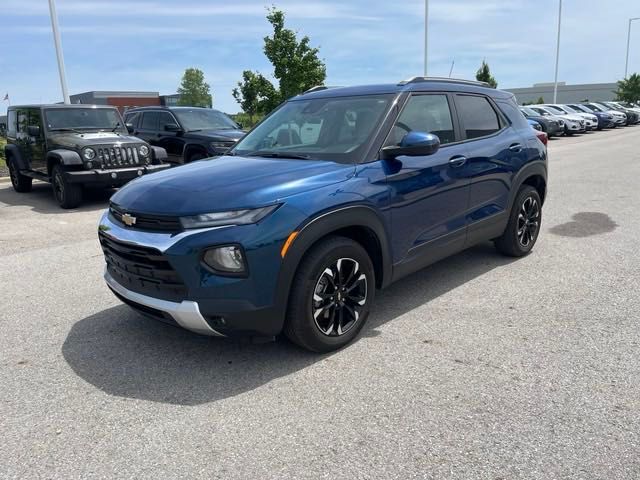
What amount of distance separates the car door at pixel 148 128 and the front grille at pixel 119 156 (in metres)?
3.06

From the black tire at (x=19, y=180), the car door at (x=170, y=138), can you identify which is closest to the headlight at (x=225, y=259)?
the car door at (x=170, y=138)

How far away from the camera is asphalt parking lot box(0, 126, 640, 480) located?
249cm

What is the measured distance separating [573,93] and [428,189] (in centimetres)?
10012

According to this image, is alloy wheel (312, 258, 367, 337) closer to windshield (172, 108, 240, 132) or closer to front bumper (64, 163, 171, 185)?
front bumper (64, 163, 171, 185)

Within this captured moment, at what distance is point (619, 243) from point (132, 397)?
5.56 m

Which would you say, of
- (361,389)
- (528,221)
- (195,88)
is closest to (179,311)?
(361,389)

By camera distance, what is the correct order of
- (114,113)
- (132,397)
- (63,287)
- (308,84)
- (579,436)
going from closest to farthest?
(579,436), (132,397), (63,287), (114,113), (308,84)

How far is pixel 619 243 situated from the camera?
→ 6.07 meters

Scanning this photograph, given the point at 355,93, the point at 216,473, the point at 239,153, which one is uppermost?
the point at 355,93

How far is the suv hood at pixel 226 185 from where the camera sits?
3.08m

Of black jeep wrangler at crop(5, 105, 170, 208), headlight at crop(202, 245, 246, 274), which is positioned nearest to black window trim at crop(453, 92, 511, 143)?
headlight at crop(202, 245, 246, 274)

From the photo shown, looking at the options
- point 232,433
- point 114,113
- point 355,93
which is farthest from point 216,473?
point 114,113

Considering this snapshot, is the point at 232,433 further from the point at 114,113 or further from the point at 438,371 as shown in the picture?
the point at 114,113

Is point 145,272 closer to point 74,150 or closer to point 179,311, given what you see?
point 179,311
